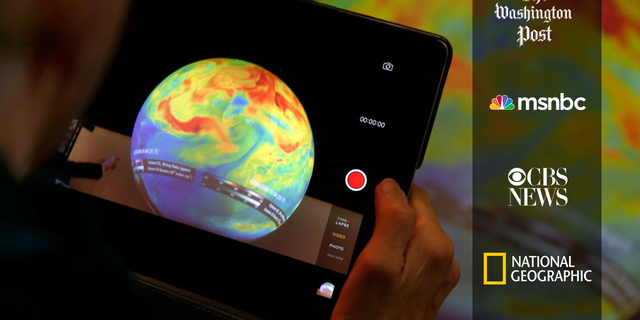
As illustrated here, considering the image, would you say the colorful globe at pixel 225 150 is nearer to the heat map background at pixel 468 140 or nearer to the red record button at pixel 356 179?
the red record button at pixel 356 179

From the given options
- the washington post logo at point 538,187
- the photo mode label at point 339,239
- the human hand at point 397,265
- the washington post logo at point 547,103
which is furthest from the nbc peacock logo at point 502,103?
the photo mode label at point 339,239

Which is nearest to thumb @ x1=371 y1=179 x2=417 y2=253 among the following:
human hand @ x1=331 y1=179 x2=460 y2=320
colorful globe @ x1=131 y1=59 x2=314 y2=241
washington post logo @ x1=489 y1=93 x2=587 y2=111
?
human hand @ x1=331 y1=179 x2=460 y2=320

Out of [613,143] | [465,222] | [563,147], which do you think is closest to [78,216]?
[465,222]

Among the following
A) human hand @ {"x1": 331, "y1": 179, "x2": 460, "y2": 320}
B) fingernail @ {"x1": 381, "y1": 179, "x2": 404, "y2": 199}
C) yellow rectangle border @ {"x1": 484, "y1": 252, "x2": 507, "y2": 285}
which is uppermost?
yellow rectangle border @ {"x1": 484, "y1": 252, "x2": 507, "y2": 285}

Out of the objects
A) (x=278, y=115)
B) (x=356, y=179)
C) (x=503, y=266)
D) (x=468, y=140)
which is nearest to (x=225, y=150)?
(x=278, y=115)

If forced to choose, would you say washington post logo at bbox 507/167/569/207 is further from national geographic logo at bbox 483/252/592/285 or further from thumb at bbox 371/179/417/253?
thumb at bbox 371/179/417/253

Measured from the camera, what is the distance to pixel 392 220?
2.52ft

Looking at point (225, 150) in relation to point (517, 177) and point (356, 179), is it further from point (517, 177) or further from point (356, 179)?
point (517, 177)

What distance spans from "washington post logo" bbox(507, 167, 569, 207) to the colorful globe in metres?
0.90

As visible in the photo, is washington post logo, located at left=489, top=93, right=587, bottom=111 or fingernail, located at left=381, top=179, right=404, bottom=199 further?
washington post logo, located at left=489, top=93, right=587, bottom=111

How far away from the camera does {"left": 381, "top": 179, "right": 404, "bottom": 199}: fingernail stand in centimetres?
79

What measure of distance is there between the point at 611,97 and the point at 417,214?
38.8 inches

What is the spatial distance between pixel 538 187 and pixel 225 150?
42.4 inches

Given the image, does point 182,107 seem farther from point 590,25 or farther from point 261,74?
point 590,25
